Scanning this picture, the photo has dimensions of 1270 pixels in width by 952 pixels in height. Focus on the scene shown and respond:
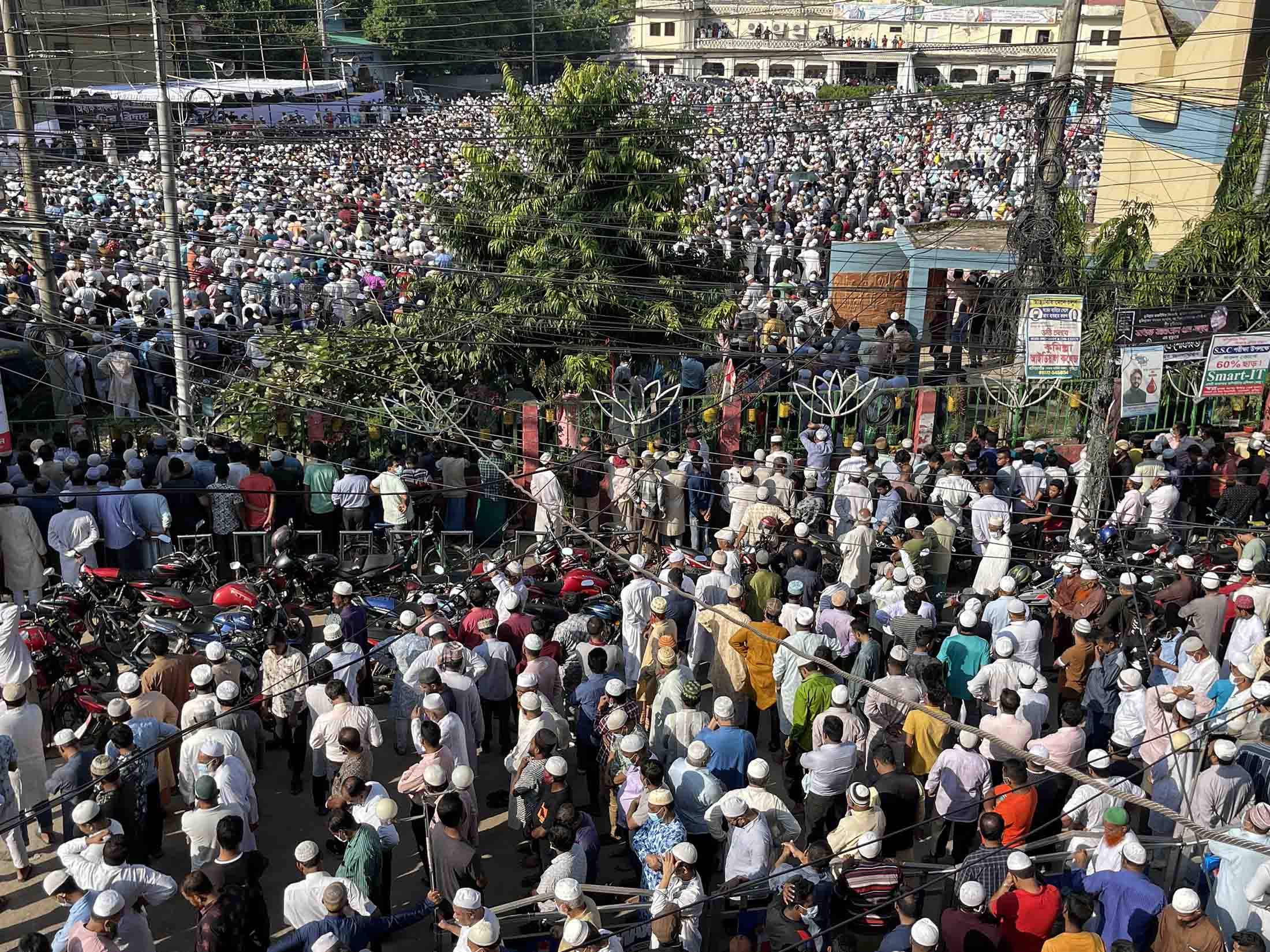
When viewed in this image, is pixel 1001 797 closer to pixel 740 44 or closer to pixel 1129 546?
pixel 1129 546

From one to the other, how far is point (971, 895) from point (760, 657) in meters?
3.10

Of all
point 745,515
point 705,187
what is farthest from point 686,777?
point 705,187

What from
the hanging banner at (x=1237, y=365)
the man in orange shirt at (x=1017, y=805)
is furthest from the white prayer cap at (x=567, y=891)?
the hanging banner at (x=1237, y=365)

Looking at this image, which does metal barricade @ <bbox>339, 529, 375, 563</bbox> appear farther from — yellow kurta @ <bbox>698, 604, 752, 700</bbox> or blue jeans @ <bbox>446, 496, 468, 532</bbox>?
yellow kurta @ <bbox>698, 604, 752, 700</bbox>

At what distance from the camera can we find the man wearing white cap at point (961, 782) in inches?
284

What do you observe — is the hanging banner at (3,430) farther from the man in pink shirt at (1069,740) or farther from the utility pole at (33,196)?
the man in pink shirt at (1069,740)

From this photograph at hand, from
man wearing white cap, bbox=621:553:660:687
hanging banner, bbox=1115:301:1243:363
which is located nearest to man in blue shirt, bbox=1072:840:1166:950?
man wearing white cap, bbox=621:553:660:687

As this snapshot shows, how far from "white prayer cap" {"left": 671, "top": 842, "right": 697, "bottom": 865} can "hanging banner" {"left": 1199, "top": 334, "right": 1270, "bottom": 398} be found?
9.37 m

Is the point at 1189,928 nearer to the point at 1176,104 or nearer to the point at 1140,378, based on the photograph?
the point at 1140,378

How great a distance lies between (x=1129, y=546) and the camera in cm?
1145

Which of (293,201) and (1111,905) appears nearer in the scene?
(1111,905)

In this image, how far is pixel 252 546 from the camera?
12023 millimetres

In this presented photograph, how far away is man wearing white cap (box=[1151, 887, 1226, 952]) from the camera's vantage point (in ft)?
19.0

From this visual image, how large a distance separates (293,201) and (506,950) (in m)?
24.6
